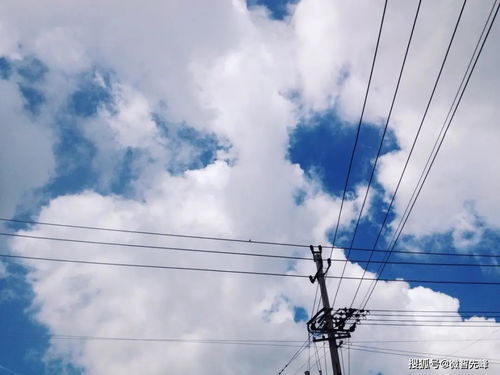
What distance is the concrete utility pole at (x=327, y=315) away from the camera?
17.3 metres

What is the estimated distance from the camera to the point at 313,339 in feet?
63.4

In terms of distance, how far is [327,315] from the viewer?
18656 mm

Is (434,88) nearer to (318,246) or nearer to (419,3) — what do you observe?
(419,3)

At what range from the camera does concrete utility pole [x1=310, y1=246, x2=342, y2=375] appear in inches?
680

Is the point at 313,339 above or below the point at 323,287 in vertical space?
below

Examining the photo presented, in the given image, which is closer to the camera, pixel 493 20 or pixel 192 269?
pixel 493 20

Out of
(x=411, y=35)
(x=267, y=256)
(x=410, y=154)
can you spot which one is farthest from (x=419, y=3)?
(x=267, y=256)

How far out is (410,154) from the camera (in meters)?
11.0

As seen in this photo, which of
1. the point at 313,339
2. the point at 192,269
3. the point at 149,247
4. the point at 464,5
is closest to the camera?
the point at 464,5

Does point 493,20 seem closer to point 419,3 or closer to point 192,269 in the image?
point 419,3

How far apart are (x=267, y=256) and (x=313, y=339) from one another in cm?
569

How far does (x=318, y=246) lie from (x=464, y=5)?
16.0m

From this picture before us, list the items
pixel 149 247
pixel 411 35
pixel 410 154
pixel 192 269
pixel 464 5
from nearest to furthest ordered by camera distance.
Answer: pixel 464 5, pixel 411 35, pixel 410 154, pixel 149 247, pixel 192 269

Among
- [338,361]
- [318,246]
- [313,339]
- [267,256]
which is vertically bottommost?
[338,361]
